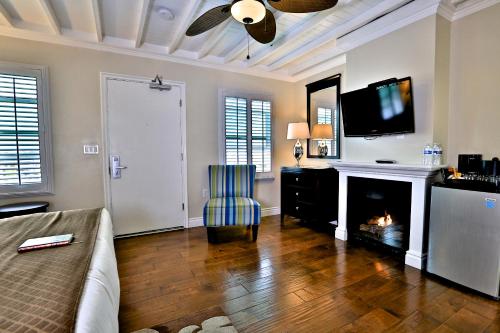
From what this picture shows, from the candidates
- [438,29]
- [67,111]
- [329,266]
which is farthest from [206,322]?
[438,29]

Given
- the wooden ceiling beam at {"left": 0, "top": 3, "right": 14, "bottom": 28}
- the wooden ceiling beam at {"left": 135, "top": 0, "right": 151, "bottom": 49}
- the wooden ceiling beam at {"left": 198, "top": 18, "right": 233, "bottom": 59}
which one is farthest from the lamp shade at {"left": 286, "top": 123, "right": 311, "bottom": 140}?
the wooden ceiling beam at {"left": 0, "top": 3, "right": 14, "bottom": 28}

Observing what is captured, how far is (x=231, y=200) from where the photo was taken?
332 cm

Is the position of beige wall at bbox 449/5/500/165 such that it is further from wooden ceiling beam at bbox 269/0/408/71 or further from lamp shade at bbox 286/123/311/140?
lamp shade at bbox 286/123/311/140

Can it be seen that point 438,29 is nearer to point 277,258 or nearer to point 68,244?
point 277,258

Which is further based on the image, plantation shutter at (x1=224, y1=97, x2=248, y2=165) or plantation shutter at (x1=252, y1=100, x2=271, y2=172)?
plantation shutter at (x1=252, y1=100, x2=271, y2=172)

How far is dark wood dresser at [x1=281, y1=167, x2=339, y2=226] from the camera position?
136 inches

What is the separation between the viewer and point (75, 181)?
3119mm

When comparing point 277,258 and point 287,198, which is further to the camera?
point 287,198

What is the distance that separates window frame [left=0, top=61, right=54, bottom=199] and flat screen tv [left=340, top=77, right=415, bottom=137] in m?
3.61

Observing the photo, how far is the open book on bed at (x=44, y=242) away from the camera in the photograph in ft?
4.12

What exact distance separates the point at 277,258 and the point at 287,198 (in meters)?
1.44

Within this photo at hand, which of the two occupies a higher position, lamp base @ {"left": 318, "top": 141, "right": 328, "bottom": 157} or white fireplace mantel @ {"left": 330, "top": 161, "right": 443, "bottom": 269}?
lamp base @ {"left": 318, "top": 141, "right": 328, "bottom": 157}

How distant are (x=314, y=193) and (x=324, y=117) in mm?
1293

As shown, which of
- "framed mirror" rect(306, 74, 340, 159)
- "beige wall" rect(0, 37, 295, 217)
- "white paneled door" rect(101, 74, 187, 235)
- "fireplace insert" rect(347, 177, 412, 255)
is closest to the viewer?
"fireplace insert" rect(347, 177, 412, 255)
